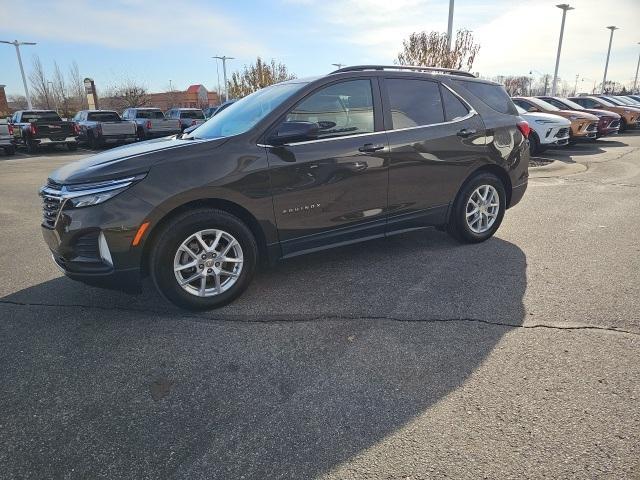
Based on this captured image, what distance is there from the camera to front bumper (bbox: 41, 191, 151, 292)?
3.19 meters

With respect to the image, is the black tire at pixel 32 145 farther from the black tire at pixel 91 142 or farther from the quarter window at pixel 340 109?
the quarter window at pixel 340 109

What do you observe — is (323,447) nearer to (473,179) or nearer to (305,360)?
(305,360)

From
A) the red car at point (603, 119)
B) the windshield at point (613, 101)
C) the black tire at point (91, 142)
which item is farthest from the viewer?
the windshield at point (613, 101)

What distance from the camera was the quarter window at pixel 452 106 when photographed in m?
4.70

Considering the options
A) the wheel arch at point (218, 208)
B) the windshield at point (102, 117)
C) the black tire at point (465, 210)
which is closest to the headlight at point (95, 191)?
the wheel arch at point (218, 208)

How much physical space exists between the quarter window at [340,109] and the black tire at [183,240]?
1.04 meters

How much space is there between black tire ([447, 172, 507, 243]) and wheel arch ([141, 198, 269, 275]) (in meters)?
2.28

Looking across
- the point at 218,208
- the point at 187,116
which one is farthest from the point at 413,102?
the point at 187,116

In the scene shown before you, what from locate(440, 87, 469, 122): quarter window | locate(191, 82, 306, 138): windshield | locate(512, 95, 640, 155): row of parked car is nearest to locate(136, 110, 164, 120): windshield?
locate(512, 95, 640, 155): row of parked car

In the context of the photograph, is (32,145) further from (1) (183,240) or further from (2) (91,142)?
(1) (183,240)

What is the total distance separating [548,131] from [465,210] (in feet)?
32.9

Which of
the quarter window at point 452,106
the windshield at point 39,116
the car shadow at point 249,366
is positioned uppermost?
the quarter window at point 452,106

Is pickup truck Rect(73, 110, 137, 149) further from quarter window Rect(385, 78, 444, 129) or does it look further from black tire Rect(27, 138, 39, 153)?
quarter window Rect(385, 78, 444, 129)

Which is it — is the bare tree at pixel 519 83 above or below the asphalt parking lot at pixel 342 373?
above
